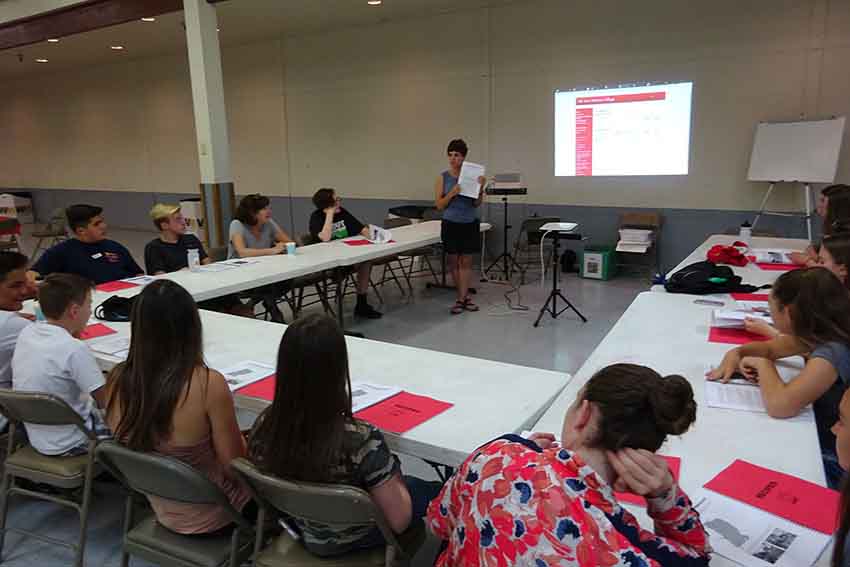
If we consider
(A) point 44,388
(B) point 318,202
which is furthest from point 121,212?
(A) point 44,388

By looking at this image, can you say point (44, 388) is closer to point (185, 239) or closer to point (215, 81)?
point (185, 239)

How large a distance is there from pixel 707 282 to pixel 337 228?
3.23m

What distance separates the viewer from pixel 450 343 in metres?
4.67

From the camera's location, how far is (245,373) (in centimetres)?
215

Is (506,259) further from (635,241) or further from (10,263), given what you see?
(10,263)

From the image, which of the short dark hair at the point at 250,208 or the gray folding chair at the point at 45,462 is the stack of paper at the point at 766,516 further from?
the short dark hair at the point at 250,208

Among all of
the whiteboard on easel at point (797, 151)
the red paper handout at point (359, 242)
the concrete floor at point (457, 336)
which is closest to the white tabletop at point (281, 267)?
the red paper handout at point (359, 242)

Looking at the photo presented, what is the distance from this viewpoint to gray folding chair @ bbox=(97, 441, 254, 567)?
148cm

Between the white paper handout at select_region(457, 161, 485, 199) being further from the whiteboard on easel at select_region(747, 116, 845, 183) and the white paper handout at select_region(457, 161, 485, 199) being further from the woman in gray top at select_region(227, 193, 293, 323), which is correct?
the whiteboard on easel at select_region(747, 116, 845, 183)

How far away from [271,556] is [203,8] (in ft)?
18.5

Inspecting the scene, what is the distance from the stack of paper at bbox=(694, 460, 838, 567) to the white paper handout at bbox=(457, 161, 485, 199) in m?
3.95

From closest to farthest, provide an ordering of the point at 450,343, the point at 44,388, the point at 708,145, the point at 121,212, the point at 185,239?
the point at 44,388, the point at 185,239, the point at 450,343, the point at 708,145, the point at 121,212

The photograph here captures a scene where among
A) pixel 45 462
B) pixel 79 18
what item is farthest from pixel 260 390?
pixel 79 18

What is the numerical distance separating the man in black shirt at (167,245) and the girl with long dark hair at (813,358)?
3481 millimetres
